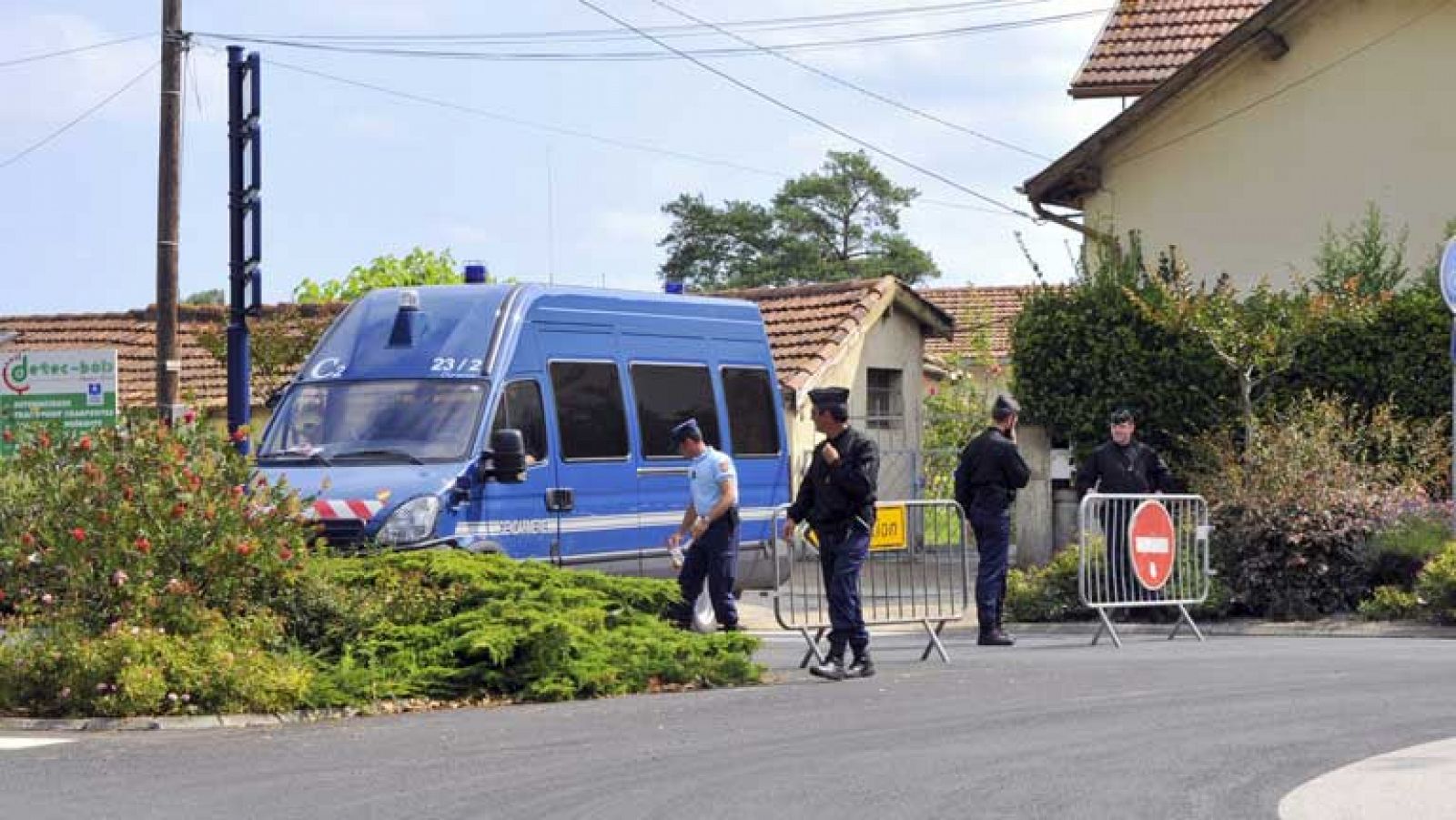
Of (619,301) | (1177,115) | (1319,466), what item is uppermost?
(1177,115)

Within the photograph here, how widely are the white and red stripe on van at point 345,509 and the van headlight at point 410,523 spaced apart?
130 millimetres

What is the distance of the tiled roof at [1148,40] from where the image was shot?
30.4 meters

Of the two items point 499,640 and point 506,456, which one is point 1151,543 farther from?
point 499,640

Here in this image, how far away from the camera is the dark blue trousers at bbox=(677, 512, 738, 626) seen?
1594 centimetres

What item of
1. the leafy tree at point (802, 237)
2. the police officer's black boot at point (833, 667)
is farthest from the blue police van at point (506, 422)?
the leafy tree at point (802, 237)

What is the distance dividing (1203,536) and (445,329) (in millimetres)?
6599

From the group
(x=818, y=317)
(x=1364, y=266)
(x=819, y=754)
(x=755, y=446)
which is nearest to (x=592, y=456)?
(x=755, y=446)

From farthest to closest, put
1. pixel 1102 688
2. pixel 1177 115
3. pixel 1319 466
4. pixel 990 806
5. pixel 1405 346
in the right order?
pixel 1177 115 → pixel 1405 346 → pixel 1319 466 → pixel 1102 688 → pixel 990 806

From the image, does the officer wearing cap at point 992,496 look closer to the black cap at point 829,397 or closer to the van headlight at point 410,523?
the black cap at point 829,397

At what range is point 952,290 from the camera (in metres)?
52.7

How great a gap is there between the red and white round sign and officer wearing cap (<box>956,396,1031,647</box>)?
1499 mm

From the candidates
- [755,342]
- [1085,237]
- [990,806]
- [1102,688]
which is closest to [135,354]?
[1085,237]

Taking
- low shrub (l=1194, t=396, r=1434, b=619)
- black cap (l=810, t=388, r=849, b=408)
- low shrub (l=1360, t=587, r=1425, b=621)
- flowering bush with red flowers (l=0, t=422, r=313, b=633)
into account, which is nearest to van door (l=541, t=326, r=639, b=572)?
black cap (l=810, t=388, r=849, b=408)

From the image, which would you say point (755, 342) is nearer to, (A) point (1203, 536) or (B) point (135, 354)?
(A) point (1203, 536)
